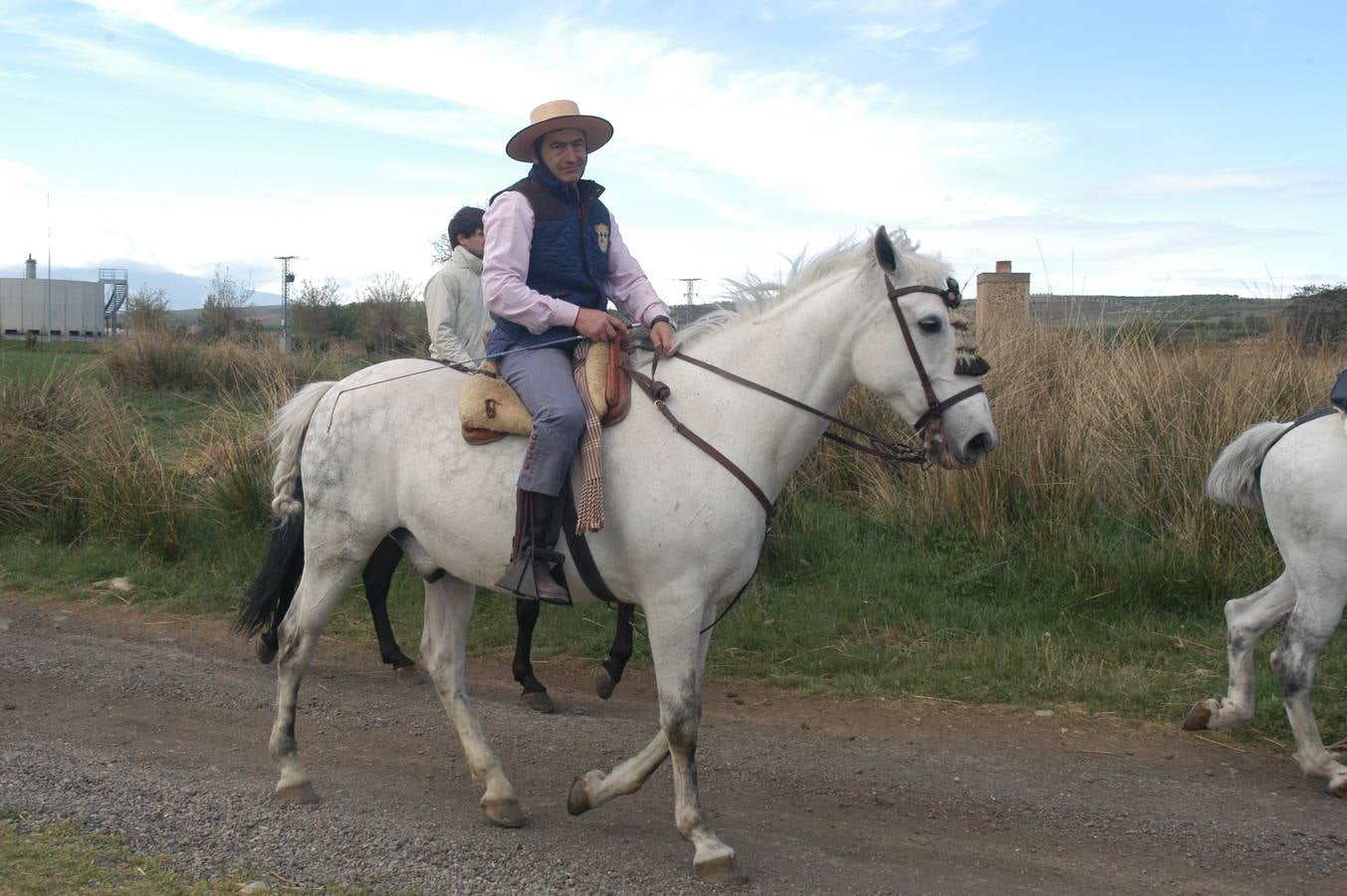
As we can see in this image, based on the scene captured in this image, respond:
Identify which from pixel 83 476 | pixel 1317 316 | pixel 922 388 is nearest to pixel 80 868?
pixel 922 388

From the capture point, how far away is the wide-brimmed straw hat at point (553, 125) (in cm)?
466

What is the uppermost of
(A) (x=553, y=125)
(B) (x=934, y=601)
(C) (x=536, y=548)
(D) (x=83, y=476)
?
(A) (x=553, y=125)

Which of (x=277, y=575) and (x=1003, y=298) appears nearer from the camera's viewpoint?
(x=277, y=575)

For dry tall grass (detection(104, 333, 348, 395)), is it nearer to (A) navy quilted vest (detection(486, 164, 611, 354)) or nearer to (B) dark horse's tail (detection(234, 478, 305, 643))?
(B) dark horse's tail (detection(234, 478, 305, 643))

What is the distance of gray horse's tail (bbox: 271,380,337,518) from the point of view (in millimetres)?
5281

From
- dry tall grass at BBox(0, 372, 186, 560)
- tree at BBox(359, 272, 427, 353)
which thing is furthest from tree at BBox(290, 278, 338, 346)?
dry tall grass at BBox(0, 372, 186, 560)

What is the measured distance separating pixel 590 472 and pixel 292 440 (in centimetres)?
188

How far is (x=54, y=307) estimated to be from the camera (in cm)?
5906

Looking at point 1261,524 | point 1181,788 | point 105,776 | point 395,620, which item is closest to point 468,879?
point 105,776

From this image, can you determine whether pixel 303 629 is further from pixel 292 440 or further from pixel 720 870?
pixel 720 870

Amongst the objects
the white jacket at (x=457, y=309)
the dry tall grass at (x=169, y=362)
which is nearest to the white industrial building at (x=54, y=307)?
the dry tall grass at (x=169, y=362)

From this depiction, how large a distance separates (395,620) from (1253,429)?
568cm

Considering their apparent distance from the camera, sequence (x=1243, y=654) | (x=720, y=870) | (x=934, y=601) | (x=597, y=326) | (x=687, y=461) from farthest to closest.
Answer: (x=934, y=601) < (x=1243, y=654) < (x=597, y=326) < (x=687, y=461) < (x=720, y=870)

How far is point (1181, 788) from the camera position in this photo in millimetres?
5062
